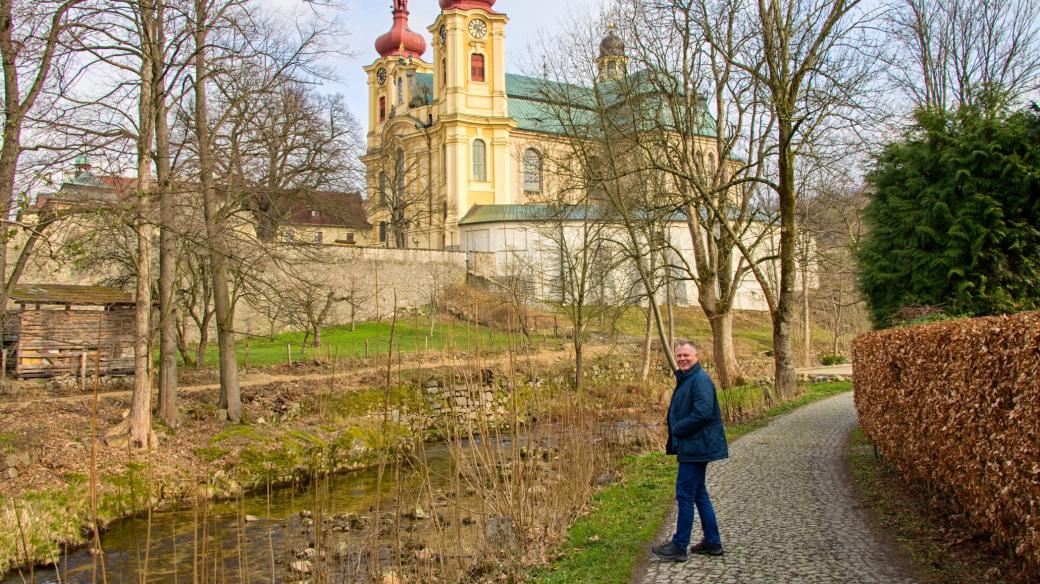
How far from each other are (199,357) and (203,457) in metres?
9.72

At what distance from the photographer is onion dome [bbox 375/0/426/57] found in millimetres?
63344

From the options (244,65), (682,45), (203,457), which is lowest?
(203,457)

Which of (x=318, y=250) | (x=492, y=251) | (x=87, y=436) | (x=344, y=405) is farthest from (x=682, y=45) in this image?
(x=492, y=251)

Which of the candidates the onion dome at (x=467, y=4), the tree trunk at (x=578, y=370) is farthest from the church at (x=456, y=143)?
the tree trunk at (x=578, y=370)

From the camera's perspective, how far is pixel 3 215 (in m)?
10.6

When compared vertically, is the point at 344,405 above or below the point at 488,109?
below

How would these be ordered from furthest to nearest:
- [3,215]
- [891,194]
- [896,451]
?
[891,194], [3,215], [896,451]

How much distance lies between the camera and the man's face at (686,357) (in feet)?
21.2

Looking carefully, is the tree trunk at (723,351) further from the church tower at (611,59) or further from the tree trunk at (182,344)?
the tree trunk at (182,344)

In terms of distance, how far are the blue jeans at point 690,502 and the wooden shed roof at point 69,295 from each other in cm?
1926

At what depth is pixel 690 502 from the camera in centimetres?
632

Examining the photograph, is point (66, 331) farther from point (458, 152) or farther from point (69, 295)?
point (458, 152)

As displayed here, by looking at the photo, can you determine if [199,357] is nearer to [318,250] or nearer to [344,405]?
[344,405]

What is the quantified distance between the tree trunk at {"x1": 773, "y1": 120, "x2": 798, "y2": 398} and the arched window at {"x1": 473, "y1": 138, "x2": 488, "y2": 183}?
121ft
